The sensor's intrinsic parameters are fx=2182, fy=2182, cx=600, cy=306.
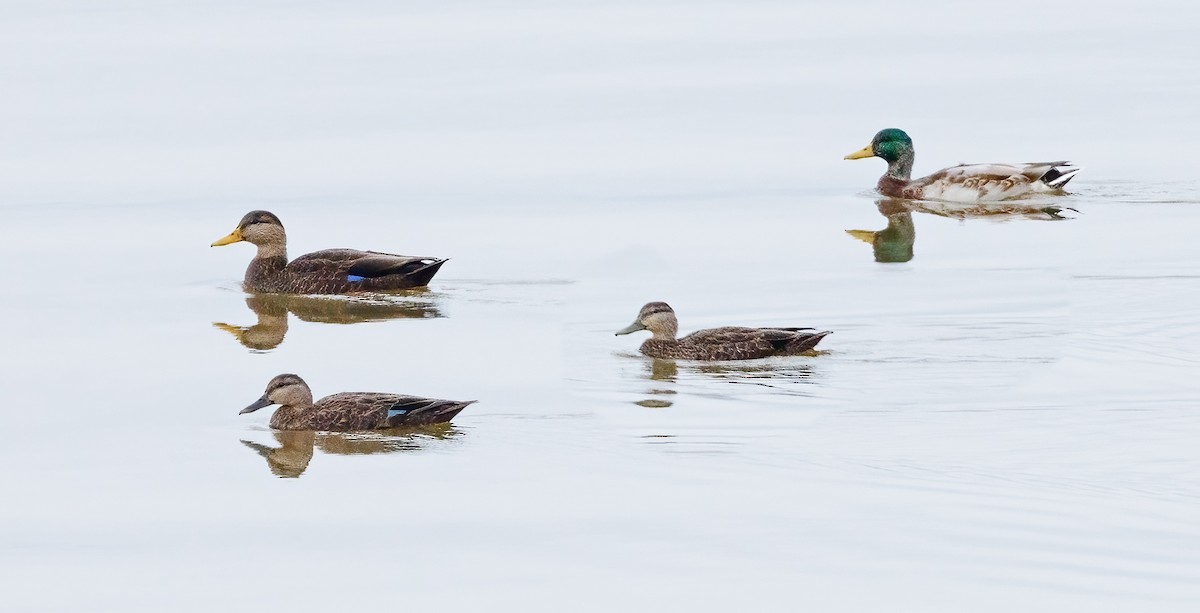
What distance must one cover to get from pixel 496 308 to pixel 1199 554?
7140mm

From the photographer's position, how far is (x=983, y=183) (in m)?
21.0

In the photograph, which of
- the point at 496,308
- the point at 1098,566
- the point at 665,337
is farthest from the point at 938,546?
the point at 496,308

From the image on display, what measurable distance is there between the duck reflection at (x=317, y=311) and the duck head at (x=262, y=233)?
73 cm

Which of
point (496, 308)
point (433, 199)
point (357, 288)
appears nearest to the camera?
point (496, 308)

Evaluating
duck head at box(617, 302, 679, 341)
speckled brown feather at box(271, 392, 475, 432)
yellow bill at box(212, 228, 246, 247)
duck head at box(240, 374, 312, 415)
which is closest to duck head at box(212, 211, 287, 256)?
yellow bill at box(212, 228, 246, 247)

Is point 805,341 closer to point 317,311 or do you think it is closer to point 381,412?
point 381,412

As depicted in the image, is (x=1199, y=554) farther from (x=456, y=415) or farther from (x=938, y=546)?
(x=456, y=415)

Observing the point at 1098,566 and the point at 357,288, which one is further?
the point at 357,288

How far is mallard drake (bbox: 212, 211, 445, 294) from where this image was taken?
16.5 meters

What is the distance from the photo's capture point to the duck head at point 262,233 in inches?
682

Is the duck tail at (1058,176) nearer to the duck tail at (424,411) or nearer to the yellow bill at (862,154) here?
the yellow bill at (862,154)

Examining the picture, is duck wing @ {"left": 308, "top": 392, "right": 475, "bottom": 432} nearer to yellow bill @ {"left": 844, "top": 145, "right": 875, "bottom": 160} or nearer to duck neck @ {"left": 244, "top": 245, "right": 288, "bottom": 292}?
duck neck @ {"left": 244, "top": 245, "right": 288, "bottom": 292}

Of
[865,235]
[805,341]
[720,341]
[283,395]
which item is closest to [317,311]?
[720,341]

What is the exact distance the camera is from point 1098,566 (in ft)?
29.4
